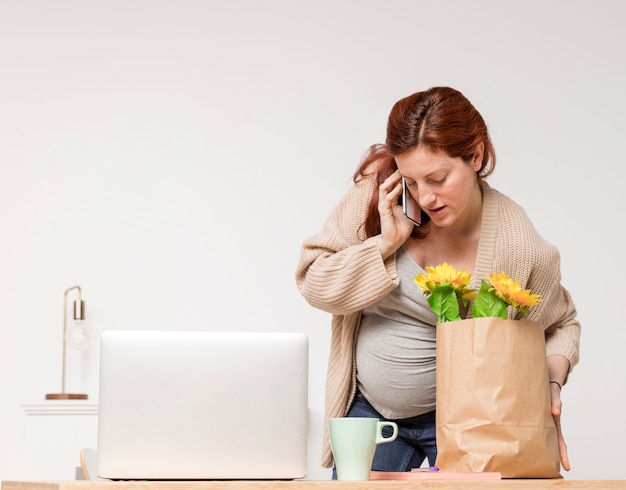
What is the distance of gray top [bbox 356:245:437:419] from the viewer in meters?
1.55

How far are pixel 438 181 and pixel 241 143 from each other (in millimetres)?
1632

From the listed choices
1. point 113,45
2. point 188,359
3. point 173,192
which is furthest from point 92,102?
point 188,359

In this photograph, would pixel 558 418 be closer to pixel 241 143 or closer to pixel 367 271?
pixel 367 271

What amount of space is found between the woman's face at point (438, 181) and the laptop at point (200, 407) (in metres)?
0.53

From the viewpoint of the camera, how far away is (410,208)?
1469 mm

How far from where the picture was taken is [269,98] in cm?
303

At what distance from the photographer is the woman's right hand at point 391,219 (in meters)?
1.44

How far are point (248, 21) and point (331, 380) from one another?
1773 mm

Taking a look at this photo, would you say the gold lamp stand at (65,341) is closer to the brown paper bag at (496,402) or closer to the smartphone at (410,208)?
the smartphone at (410,208)

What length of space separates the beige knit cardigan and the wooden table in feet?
1.73

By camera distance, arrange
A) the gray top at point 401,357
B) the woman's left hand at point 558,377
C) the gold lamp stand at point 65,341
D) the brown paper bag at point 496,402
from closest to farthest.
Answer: the brown paper bag at point 496,402
the woman's left hand at point 558,377
the gray top at point 401,357
the gold lamp stand at point 65,341

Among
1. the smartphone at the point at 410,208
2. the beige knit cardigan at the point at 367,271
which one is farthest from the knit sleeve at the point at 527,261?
the smartphone at the point at 410,208

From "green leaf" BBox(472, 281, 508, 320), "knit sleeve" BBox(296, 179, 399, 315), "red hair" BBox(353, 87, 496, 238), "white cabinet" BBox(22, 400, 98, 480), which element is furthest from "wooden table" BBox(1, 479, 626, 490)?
"white cabinet" BBox(22, 400, 98, 480)

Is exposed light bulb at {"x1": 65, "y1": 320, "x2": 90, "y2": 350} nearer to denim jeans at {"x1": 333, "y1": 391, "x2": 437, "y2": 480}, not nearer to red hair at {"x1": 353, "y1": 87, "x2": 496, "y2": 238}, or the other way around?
denim jeans at {"x1": 333, "y1": 391, "x2": 437, "y2": 480}
